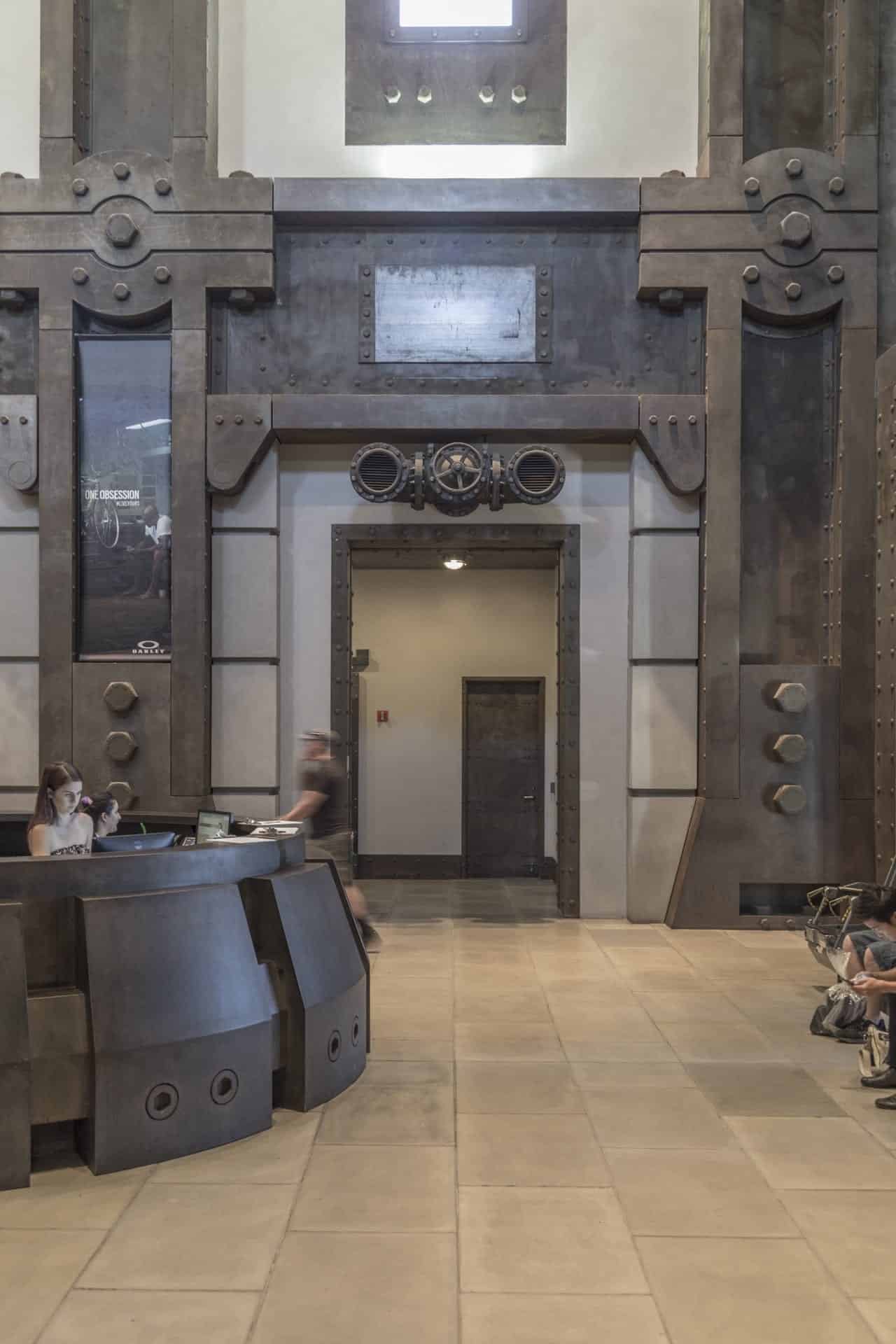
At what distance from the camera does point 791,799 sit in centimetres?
981

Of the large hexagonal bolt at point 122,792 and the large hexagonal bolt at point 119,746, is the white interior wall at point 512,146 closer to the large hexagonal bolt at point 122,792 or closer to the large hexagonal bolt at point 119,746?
the large hexagonal bolt at point 119,746

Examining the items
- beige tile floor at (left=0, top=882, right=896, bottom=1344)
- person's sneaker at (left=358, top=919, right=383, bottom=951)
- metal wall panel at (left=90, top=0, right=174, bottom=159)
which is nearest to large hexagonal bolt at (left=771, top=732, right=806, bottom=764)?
beige tile floor at (left=0, top=882, right=896, bottom=1344)

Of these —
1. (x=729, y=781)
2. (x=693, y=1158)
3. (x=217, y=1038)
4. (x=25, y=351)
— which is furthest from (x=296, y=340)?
(x=693, y=1158)

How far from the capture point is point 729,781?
9.96 meters

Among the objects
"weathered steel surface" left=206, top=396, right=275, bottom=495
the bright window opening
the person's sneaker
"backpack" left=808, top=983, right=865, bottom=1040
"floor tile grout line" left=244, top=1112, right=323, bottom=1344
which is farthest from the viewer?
the bright window opening

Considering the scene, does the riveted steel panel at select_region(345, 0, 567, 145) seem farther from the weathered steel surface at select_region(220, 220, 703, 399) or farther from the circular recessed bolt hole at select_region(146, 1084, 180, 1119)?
the circular recessed bolt hole at select_region(146, 1084, 180, 1119)

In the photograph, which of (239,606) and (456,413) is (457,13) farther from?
(239,606)

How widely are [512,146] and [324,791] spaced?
6216 mm

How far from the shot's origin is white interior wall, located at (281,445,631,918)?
1046 centimetres

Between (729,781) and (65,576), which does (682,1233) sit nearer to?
(729,781)

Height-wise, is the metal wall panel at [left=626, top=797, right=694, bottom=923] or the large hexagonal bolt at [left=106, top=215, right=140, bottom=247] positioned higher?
the large hexagonal bolt at [left=106, top=215, right=140, bottom=247]

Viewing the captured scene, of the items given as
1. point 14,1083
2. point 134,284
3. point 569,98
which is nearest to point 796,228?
point 569,98

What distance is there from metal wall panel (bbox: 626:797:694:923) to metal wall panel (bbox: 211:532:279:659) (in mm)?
3660

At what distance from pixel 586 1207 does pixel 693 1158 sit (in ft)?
2.36
